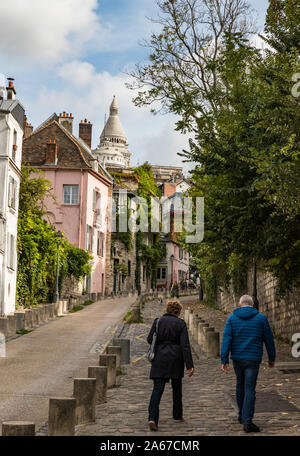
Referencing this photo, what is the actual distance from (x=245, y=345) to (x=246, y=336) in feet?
0.40

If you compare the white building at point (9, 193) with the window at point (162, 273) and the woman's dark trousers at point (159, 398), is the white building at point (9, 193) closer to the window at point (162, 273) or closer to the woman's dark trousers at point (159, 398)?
the woman's dark trousers at point (159, 398)

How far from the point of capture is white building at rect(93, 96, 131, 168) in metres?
151

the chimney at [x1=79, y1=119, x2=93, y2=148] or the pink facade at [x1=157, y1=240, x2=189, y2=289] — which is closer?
the chimney at [x1=79, y1=119, x2=93, y2=148]

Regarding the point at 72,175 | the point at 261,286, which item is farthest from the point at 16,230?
the point at 72,175

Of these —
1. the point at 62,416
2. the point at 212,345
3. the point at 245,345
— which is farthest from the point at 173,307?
the point at 212,345

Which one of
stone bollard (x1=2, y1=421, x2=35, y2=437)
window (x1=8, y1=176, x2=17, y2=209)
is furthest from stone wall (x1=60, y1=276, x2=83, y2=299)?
stone bollard (x1=2, y1=421, x2=35, y2=437)

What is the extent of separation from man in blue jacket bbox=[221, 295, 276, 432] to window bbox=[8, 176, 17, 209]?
22.6 meters

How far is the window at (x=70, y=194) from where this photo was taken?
49.4 meters

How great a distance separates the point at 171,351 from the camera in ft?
27.8

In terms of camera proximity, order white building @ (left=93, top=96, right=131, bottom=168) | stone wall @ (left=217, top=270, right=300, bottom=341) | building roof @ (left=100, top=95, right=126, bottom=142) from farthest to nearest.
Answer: building roof @ (left=100, top=95, right=126, bottom=142) < white building @ (left=93, top=96, right=131, bottom=168) < stone wall @ (left=217, top=270, right=300, bottom=341)

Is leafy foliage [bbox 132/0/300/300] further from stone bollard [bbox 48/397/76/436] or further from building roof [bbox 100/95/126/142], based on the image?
building roof [bbox 100/95/126/142]

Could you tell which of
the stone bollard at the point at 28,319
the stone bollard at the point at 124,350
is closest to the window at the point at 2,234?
the stone bollard at the point at 28,319

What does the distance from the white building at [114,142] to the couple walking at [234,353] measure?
14146 centimetres

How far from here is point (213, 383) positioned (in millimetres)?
12328
